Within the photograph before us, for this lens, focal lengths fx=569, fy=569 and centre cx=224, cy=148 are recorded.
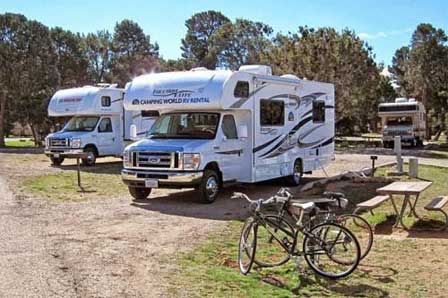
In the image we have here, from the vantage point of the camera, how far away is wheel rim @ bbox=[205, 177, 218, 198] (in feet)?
37.4

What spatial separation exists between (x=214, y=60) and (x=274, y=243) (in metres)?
45.5

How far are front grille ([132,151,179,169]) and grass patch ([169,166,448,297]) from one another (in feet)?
10.9

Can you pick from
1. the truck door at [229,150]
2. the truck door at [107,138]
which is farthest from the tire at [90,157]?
the truck door at [229,150]

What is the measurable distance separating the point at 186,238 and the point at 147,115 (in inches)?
421

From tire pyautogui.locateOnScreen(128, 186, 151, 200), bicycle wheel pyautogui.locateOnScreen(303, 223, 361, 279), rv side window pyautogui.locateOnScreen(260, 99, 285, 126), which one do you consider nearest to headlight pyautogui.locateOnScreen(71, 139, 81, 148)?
tire pyautogui.locateOnScreen(128, 186, 151, 200)

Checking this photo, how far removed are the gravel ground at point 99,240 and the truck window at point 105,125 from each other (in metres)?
7.80

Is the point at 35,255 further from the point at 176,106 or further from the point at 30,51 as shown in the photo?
the point at 30,51

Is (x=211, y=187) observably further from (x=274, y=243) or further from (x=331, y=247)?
(x=331, y=247)

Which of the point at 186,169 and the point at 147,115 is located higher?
the point at 147,115

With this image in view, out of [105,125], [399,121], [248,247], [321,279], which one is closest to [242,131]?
[248,247]

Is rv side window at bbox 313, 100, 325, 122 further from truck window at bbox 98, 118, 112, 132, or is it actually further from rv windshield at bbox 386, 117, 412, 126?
rv windshield at bbox 386, 117, 412, 126

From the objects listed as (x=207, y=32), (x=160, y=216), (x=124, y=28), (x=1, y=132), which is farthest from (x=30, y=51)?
(x=160, y=216)

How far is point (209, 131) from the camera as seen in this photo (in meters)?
11.8

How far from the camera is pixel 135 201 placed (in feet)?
38.9
